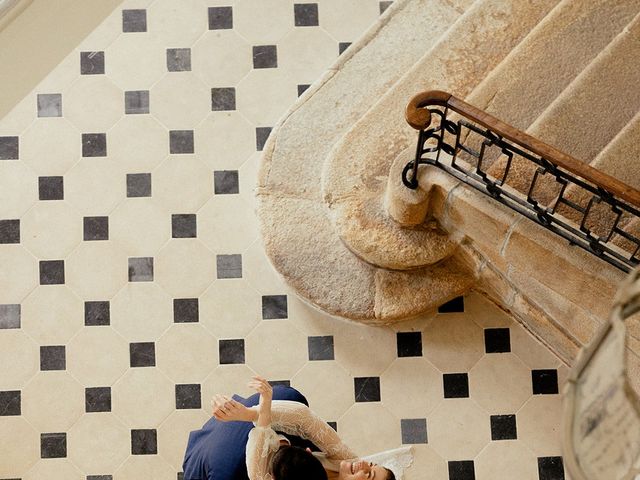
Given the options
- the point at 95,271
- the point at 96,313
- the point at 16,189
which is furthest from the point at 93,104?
the point at 96,313

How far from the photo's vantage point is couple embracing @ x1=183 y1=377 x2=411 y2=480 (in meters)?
3.05

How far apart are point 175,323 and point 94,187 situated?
1007 mm

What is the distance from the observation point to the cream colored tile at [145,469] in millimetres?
4641

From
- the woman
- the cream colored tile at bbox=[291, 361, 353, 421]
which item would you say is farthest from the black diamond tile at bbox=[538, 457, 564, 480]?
the woman

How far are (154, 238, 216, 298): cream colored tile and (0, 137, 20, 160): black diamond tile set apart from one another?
3.69 feet

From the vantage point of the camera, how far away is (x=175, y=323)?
4723 mm

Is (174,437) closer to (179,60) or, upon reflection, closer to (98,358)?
(98,358)

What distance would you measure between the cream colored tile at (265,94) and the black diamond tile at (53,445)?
2.30m

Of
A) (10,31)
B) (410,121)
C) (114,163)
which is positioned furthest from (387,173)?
(10,31)

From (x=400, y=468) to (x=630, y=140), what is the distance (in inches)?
92.1

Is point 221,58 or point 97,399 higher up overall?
point 221,58

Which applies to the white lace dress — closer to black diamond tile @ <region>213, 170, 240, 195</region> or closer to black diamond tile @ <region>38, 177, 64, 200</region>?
black diamond tile @ <region>213, 170, 240, 195</region>

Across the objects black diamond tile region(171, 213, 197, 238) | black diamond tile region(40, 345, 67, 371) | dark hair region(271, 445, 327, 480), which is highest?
dark hair region(271, 445, 327, 480)

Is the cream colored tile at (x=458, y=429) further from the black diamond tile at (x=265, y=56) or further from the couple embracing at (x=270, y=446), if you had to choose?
the black diamond tile at (x=265, y=56)
